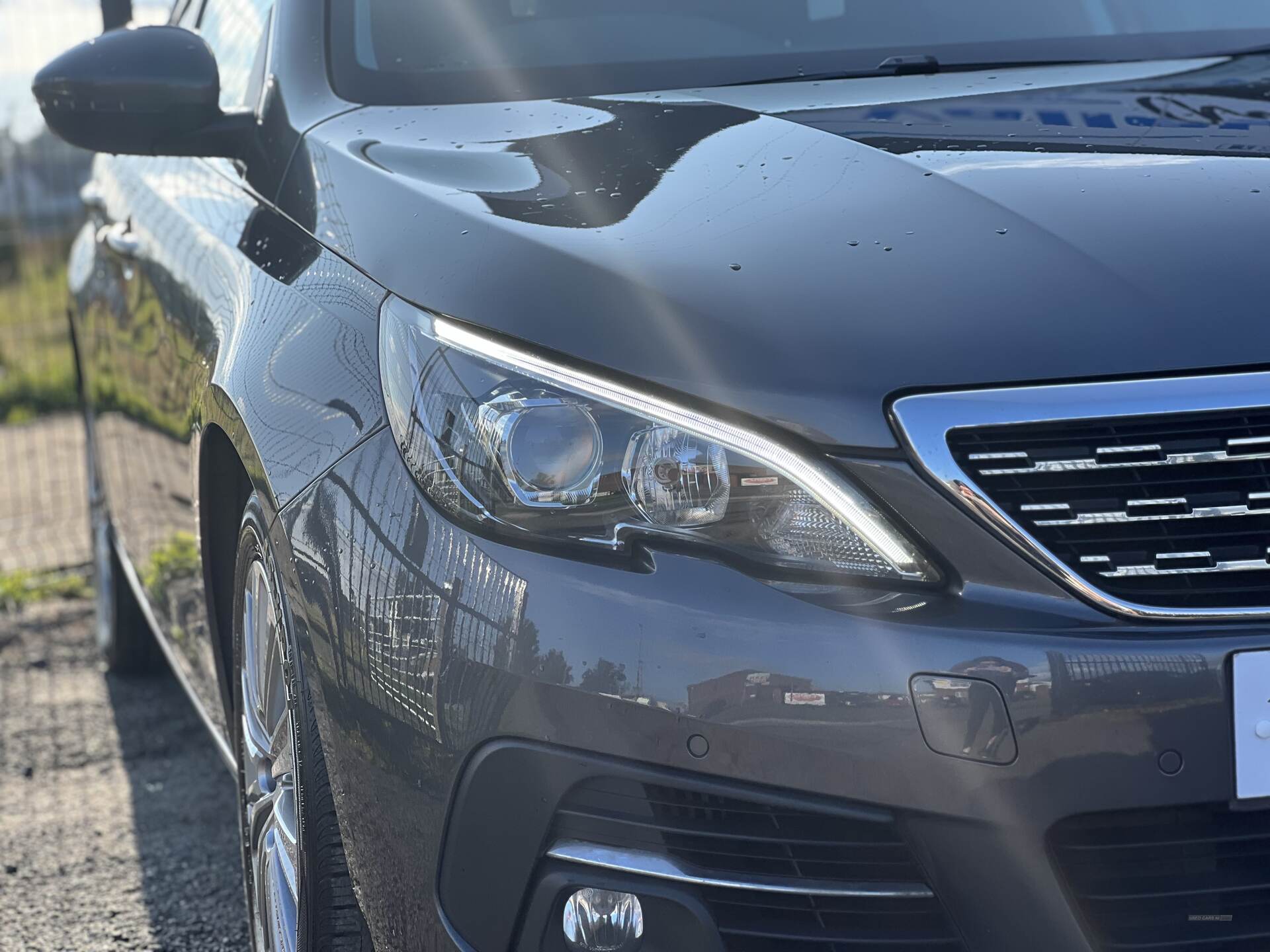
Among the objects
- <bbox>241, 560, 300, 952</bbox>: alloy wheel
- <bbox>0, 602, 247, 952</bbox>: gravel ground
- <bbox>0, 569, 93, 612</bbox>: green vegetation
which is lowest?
<bbox>0, 602, 247, 952</bbox>: gravel ground

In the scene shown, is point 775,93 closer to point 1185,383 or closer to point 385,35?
point 385,35

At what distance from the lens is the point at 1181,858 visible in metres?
1.45

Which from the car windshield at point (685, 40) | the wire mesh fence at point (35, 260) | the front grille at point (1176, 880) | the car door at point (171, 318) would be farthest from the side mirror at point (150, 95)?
the wire mesh fence at point (35, 260)

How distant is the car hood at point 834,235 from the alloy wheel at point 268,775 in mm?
464

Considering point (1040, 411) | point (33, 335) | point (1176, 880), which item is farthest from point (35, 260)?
point (1176, 880)

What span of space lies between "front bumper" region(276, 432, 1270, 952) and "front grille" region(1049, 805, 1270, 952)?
0.04 meters

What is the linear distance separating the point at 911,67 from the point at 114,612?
260cm

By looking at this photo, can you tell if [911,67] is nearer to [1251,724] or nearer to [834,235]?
[834,235]

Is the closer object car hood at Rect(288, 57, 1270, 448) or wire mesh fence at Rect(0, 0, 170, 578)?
car hood at Rect(288, 57, 1270, 448)

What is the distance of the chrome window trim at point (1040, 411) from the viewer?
141 centimetres

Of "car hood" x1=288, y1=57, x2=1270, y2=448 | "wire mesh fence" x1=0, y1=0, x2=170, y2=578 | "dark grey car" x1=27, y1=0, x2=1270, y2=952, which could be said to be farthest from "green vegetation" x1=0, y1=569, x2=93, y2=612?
"dark grey car" x1=27, y1=0, x2=1270, y2=952

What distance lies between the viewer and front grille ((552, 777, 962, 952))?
56.0 inches

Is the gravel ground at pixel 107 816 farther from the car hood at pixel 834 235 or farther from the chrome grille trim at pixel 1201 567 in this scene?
the chrome grille trim at pixel 1201 567

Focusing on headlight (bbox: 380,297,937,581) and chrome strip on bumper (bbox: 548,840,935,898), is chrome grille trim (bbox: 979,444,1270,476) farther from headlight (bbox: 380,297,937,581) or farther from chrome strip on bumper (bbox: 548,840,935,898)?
chrome strip on bumper (bbox: 548,840,935,898)
